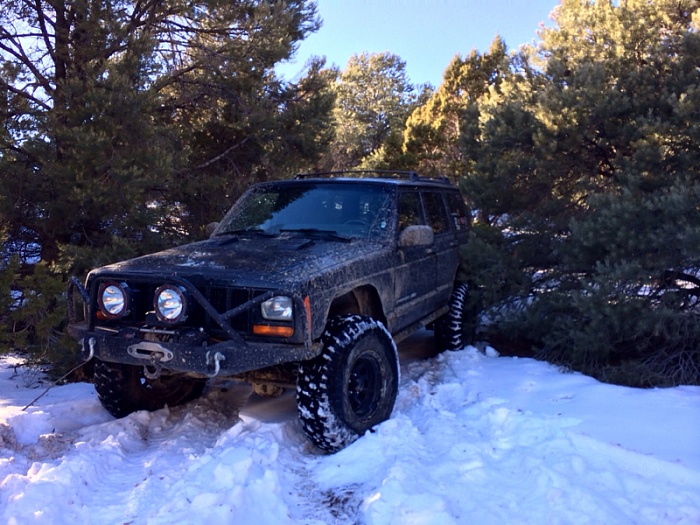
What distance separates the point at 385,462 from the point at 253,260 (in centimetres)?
160

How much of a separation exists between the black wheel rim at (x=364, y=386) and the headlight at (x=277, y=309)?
0.71m

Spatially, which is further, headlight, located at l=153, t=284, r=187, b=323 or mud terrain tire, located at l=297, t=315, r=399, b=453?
mud terrain tire, located at l=297, t=315, r=399, b=453

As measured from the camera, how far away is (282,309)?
357cm

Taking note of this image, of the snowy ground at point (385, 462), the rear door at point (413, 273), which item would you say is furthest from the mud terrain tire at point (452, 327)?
the snowy ground at point (385, 462)

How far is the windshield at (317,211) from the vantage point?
4973 millimetres

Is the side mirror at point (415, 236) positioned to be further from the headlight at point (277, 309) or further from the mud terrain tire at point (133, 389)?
the mud terrain tire at point (133, 389)

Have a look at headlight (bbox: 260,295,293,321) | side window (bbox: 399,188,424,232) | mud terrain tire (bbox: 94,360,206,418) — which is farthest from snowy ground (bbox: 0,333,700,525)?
side window (bbox: 399,188,424,232)

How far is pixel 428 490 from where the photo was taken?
10.3 ft

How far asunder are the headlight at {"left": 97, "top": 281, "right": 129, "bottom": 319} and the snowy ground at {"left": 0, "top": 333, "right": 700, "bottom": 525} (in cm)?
87

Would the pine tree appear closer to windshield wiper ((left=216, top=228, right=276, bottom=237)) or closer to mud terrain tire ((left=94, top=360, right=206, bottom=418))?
windshield wiper ((left=216, top=228, right=276, bottom=237))

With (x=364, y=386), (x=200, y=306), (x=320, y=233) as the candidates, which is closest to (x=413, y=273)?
(x=320, y=233)

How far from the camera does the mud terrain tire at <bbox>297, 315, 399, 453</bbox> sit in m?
3.67

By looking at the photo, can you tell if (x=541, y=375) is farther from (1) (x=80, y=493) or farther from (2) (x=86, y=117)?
(2) (x=86, y=117)

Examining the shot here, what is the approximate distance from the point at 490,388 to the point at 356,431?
1.66 metres
